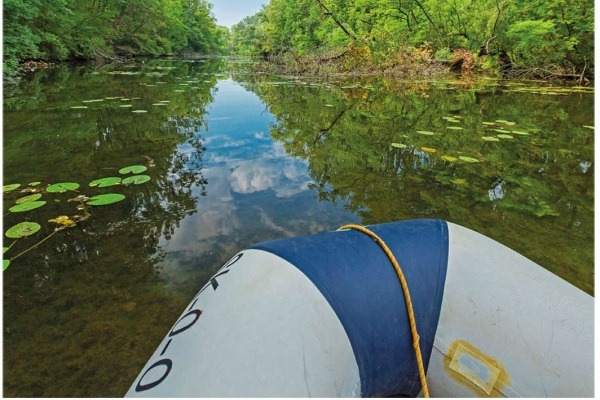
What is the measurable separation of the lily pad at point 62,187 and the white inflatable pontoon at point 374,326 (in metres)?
2.03

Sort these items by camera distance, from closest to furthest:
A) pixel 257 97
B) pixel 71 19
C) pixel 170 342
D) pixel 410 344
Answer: pixel 170 342 < pixel 410 344 < pixel 257 97 < pixel 71 19

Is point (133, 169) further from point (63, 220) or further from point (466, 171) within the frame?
point (466, 171)

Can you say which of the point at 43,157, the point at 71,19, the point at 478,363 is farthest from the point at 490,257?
the point at 71,19

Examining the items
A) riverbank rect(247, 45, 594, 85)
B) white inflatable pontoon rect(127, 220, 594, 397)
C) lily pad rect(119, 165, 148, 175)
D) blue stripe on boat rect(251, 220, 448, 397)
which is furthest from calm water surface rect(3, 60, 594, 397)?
riverbank rect(247, 45, 594, 85)

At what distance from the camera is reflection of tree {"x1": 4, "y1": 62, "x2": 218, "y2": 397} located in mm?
1180

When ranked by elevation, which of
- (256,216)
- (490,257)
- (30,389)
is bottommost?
(30,389)

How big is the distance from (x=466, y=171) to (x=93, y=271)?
9.38ft

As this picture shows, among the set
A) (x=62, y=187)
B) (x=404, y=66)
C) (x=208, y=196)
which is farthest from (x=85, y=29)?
(x=208, y=196)

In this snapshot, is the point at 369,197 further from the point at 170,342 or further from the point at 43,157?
the point at 43,157

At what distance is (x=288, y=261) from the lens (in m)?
0.92

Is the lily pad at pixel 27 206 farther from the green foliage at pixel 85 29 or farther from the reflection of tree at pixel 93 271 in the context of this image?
the green foliage at pixel 85 29

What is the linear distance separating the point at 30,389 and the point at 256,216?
1419mm

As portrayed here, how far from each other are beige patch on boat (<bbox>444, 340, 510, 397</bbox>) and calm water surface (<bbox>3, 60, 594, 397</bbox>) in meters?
1.04

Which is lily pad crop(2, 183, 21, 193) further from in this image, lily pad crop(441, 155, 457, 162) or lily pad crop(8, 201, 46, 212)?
lily pad crop(441, 155, 457, 162)
